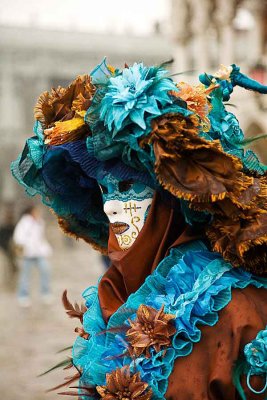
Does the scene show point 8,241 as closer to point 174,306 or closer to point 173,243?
point 173,243

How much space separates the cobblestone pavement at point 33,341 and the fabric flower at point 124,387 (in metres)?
3.78

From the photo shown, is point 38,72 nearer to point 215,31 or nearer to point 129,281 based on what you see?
point 215,31

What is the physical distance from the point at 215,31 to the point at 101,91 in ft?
53.4

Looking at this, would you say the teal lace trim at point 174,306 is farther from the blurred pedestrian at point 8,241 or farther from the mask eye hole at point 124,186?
the blurred pedestrian at point 8,241

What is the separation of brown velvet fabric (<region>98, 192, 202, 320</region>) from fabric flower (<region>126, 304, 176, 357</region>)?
211mm

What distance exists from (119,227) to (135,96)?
48 centimetres

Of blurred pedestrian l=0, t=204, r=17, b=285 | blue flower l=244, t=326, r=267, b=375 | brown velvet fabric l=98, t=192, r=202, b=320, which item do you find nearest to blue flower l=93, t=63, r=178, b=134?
brown velvet fabric l=98, t=192, r=202, b=320

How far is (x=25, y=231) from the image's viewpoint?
1233 centimetres

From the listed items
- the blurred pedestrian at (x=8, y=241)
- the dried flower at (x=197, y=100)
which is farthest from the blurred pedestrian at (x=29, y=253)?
the dried flower at (x=197, y=100)

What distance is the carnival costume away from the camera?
7.91 feet

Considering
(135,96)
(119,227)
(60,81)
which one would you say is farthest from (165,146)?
(60,81)

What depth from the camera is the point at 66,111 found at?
2.94m

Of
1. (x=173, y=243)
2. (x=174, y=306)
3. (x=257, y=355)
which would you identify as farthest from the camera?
(x=173, y=243)

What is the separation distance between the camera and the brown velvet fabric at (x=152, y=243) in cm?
265
